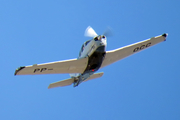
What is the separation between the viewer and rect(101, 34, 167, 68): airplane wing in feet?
99.0

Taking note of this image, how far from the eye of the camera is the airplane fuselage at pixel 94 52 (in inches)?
1082

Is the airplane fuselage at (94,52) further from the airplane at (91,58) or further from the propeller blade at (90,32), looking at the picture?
the propeller blade at (90,32)

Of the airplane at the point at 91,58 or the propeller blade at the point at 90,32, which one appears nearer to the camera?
the airplane at the point at 91,58

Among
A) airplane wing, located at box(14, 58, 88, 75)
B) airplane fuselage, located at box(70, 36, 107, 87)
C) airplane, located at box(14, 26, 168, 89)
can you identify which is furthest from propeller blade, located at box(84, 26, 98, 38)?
airplane wing, located at box(14, 58, 88, 75)

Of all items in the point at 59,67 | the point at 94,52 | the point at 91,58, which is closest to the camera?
the point at 94,52

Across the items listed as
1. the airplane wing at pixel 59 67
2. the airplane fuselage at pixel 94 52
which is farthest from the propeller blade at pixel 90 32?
the airplane wing at pixel 59 67

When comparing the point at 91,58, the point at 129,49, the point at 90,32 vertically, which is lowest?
the point at 91,58

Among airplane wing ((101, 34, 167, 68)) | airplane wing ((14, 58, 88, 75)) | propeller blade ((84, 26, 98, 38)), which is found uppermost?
propeller blade ((84, 26, 98, 38))

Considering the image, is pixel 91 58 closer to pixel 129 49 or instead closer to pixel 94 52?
pixel 94 52

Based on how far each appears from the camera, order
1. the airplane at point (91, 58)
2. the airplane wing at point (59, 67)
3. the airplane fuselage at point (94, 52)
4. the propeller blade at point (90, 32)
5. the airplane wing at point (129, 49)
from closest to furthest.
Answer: the airplane fuselage at point (94, 52) < the airplane at point (91, 58) < the airplane wing at point (59, 67) < the propeller blade at point (90, 32) < the airplane wing at point (129, 49)

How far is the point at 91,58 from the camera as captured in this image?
28.6 meters

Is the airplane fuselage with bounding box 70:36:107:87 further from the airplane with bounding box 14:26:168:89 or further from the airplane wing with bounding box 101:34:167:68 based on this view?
the airplane wing with bounding box 101:34:167:68

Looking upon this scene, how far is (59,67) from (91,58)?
2.59 m

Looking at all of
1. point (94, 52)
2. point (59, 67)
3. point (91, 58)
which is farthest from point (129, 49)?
point (59, 67)
